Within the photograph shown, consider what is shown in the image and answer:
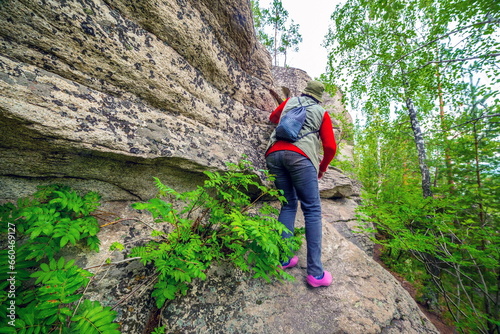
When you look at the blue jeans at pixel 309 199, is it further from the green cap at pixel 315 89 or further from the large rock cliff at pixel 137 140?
the green cap at pixel 315 89

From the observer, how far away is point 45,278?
1111 mm

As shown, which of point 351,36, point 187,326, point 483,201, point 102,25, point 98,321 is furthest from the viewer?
point 351,36

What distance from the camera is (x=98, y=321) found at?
1.07 metres

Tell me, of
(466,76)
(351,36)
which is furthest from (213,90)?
(351,36)

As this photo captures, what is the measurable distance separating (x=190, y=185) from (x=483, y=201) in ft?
16.4

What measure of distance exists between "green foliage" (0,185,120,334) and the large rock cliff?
283 millimetres

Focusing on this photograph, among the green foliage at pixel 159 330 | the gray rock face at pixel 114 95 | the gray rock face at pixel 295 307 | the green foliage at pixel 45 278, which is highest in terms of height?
the gray rock face at pixel 114 95

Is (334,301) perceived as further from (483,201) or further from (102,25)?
(102,25)

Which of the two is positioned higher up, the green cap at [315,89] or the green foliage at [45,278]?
the green cap at [315,89]

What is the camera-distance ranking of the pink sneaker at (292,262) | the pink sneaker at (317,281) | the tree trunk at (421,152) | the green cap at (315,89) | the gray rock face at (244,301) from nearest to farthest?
the gray rock face at (244,301) < the pink sneaker at (317,281) < the pink sneaker at (292,262) < the green cap at (315,89) < the tree trunk at (421,152)

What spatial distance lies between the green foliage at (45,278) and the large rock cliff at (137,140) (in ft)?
0.93

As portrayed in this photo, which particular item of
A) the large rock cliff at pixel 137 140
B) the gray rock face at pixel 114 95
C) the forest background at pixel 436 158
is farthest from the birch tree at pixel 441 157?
the gray rock face at pixel 114 95

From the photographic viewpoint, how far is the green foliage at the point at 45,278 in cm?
103

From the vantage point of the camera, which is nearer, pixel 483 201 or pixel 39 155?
pixel 39 155
